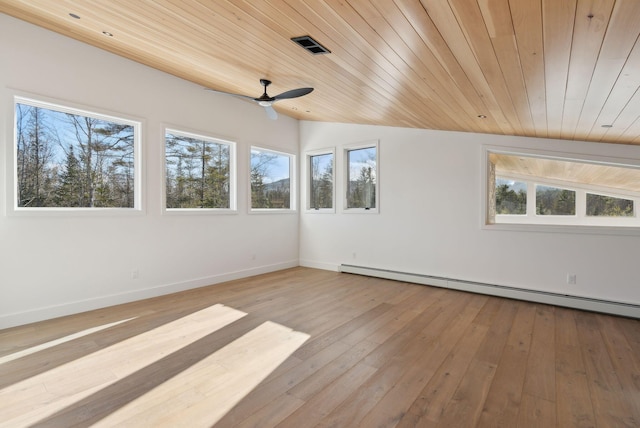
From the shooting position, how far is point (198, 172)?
526 cm

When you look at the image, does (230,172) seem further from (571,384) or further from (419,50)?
(571,384)

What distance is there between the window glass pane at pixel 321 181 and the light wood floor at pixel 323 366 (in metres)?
3.00

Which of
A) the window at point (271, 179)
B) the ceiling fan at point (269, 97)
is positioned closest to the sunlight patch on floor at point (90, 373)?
the ceiling fan at point (269, 97)

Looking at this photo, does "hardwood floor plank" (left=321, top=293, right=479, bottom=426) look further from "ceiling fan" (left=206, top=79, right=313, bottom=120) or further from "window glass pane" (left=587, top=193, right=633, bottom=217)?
"ceiling fan" (left=206, top=79, right=313, bottom=120)

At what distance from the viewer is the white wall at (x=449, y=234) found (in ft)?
13.5

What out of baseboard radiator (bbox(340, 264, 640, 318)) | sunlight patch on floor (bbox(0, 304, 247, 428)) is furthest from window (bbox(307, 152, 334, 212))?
sunlight patch on floor (bbox(0, 304, 247, 428))

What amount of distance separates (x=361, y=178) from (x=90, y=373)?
5064 millimetres

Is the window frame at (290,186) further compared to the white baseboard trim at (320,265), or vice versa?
the white baseboard trim at (320,265)

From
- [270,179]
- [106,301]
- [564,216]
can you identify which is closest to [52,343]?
[106,301]

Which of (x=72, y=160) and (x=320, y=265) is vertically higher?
(x=72, y=160)

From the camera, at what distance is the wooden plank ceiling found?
167 cm

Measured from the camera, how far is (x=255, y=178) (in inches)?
244

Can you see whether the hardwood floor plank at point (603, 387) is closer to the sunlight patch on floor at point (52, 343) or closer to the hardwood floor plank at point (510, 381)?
the hardwood floor plank at point (510, 381)

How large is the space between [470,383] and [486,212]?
3168 millimetres
